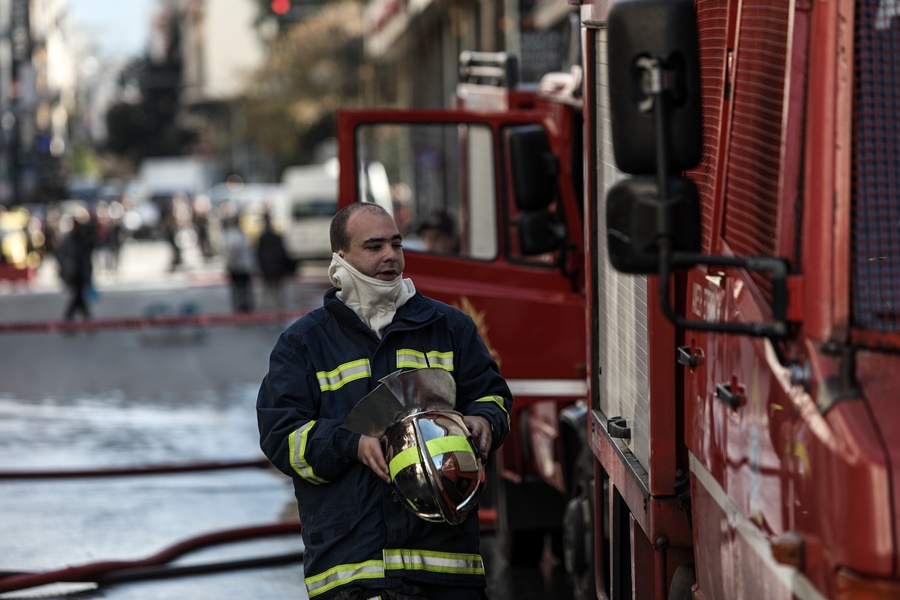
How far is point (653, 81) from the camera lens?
3064 millimetres

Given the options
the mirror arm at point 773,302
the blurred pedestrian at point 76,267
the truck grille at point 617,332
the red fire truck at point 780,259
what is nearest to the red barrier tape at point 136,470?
the truck grille at point 617,332

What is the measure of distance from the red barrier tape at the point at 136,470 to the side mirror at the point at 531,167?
4089 millimetres

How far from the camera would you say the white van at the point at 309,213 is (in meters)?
41.9

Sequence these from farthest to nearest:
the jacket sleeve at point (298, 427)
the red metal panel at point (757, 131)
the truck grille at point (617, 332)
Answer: the truck grille at point (617, 332) → the jacket sleeve at point (298, 427) → the red metal panel at point (757, 131)

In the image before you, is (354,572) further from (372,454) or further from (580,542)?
(580,542)

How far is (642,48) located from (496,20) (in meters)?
26.2

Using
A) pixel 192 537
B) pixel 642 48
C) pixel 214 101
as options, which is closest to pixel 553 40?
pixel 192 537

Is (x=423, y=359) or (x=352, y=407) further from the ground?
(x=423, y=359)

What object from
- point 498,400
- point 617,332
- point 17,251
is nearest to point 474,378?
point 498,400

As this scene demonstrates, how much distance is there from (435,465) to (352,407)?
0.36 metres

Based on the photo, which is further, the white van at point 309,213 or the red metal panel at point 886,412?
the white van at point 309,213

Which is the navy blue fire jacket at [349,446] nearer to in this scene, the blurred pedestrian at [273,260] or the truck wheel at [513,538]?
the truck wheel at [513,538]

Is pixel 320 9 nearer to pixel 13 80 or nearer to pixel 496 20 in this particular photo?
pixel 13 80

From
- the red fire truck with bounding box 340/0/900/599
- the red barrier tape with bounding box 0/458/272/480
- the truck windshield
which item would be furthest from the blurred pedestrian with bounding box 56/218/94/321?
the red fire truck with bounding box 340/0/900/599
